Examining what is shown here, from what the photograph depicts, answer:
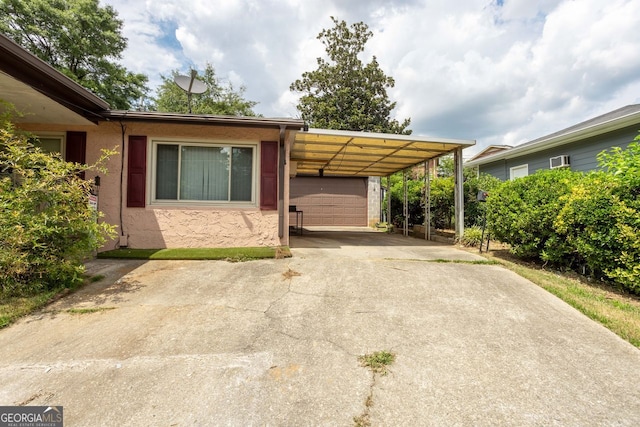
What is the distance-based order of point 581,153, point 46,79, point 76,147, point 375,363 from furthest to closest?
point 581,153, point 76,147, point 46,79, point 375,363

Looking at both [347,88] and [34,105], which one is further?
[347,88]

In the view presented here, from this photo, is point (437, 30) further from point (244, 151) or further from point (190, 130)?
point (190, 130)

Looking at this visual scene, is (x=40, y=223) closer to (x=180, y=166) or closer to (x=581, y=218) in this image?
(x=180, y=166)

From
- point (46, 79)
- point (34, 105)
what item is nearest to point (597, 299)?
point (46, 79)

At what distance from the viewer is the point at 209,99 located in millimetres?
23922

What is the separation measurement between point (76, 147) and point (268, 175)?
12.2 ft

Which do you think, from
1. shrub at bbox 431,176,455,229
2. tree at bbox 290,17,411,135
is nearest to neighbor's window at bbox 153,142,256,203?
shrub at bbox 431,176,455,229

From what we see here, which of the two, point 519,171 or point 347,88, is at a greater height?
point 347,88

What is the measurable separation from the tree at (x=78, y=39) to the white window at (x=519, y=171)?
20519mm

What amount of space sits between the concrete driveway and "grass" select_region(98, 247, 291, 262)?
3.74 feet

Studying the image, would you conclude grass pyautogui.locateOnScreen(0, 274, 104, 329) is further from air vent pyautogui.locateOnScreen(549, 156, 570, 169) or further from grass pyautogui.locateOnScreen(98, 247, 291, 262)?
air vent pyautogui.locateOnScreen(549, 156, 570, 169)

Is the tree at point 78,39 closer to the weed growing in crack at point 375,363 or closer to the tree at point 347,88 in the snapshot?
the tree at point 347,88

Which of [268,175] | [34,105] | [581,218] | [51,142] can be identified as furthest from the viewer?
[268,175]

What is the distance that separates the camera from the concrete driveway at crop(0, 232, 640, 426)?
1726 mm
